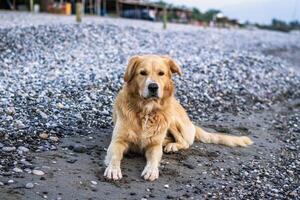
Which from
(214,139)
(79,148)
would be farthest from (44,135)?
(214,139)

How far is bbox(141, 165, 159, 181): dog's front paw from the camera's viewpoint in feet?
19.0

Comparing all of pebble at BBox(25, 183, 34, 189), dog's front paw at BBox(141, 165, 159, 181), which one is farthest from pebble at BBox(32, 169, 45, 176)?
dog's front paw at BBox(141, 165, 159, 181)

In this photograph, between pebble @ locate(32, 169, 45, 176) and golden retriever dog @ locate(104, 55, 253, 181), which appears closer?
pebble @ locate(32, 169, 45, 176)

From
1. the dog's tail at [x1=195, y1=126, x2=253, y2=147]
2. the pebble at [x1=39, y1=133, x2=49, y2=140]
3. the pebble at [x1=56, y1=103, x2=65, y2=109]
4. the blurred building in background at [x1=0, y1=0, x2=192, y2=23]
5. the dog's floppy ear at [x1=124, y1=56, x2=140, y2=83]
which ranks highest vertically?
the blurred building in background at [x1=0, y1=0, x2=192, y2=23]

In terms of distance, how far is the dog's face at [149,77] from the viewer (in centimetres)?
629

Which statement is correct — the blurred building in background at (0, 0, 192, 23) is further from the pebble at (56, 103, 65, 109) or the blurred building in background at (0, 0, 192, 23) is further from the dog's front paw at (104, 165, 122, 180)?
the dog's front paw at (104, 165, 122, 180)

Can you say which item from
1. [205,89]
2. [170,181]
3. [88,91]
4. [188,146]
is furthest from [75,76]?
[170,181]

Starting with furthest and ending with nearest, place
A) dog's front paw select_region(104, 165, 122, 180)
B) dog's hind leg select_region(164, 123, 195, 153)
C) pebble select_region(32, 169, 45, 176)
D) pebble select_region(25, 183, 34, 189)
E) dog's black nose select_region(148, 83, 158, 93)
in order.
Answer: dog's hind leg select_region(164, 123, 195, 153) → dog's black nose select_region(148, 83, 158, 93) → dog's front paw select_region(104, 165, 122, 180) → pebble select_region(32, 169, 45, 176) → pebble select_region(25, 183, 34, 189)

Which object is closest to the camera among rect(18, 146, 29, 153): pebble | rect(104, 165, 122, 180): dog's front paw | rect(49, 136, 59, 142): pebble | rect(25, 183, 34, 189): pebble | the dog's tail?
rect(25, 183, 34, 189): pebble

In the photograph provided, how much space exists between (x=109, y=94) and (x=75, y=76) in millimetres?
1444

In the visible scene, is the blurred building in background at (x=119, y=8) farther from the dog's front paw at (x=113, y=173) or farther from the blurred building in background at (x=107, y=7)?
the dog's front paw at (x=113, y=173)

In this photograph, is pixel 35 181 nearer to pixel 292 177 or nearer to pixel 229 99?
pixel 292 177

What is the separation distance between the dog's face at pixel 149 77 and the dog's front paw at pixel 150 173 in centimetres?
95

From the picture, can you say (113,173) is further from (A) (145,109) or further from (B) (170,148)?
(B) (170,148)
